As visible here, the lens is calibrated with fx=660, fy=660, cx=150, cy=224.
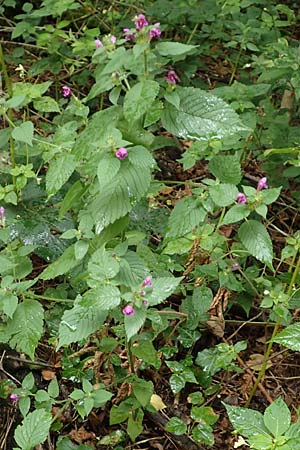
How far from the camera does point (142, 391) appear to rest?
199cm

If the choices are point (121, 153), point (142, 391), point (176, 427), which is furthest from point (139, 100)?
point (176, 427)

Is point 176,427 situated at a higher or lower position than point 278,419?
lower

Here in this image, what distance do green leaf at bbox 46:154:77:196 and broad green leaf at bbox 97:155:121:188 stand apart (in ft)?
0.87

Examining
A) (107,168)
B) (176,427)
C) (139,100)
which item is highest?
(139,100)

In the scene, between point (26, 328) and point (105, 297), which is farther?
point (26, 328)

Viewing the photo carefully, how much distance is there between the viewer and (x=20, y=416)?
6.98 feet

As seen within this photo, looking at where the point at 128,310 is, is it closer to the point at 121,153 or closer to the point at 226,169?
the point at 121,153

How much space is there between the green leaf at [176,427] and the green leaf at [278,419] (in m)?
0.57

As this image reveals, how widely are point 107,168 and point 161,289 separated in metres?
0.33

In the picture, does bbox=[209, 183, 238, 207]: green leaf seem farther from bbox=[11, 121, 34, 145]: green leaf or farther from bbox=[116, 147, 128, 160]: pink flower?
bbox=[11, 121, 34, 145]: green leaf

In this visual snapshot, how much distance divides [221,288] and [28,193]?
0.78 meters

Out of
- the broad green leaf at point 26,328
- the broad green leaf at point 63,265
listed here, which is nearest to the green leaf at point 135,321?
the broad green leaf at point 63,265

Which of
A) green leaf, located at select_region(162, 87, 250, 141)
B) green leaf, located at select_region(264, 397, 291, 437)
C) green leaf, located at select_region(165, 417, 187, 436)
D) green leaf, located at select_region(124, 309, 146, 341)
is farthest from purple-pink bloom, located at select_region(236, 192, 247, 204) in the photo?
green leaf, located at select_region(165, 417, 187, 436)

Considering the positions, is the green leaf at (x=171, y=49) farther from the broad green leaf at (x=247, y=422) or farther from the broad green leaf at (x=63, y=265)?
the broad green leaf at (x=247, y=422)
